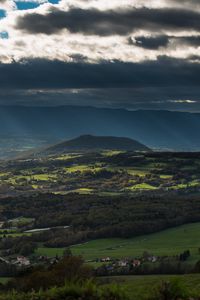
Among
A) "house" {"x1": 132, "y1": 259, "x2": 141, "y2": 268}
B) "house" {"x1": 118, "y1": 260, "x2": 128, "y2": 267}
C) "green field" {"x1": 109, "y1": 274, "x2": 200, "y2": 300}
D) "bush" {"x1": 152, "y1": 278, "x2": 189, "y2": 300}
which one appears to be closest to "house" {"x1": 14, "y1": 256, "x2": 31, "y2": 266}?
"house" {"x1": 118, "y1": 260, "x2": 128, "y2": 267}

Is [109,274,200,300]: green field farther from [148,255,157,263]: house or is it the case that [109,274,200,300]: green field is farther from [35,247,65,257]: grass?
[35,247,65,257]: grass

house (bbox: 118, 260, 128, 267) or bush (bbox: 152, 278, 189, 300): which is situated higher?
bush (bbox: 152, 278, 189, 300)

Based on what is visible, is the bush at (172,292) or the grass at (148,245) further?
the grass at (148,245)

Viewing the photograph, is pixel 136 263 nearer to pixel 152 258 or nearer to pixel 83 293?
pixel 152 258

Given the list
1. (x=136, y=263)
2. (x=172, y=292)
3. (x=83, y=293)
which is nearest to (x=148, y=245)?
(x=136, y=263)

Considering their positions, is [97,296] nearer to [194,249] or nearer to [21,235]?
[194,249]

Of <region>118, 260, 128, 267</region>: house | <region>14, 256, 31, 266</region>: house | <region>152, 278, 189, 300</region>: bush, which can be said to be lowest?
<region>14, 256, 31, 266</region>: house

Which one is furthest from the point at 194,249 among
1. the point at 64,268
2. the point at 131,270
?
the point at 64,268

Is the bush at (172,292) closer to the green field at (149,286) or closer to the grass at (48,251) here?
the green field at (149,286)

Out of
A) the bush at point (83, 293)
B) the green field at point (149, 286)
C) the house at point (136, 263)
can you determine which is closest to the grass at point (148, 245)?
the house at point (136, 263)
